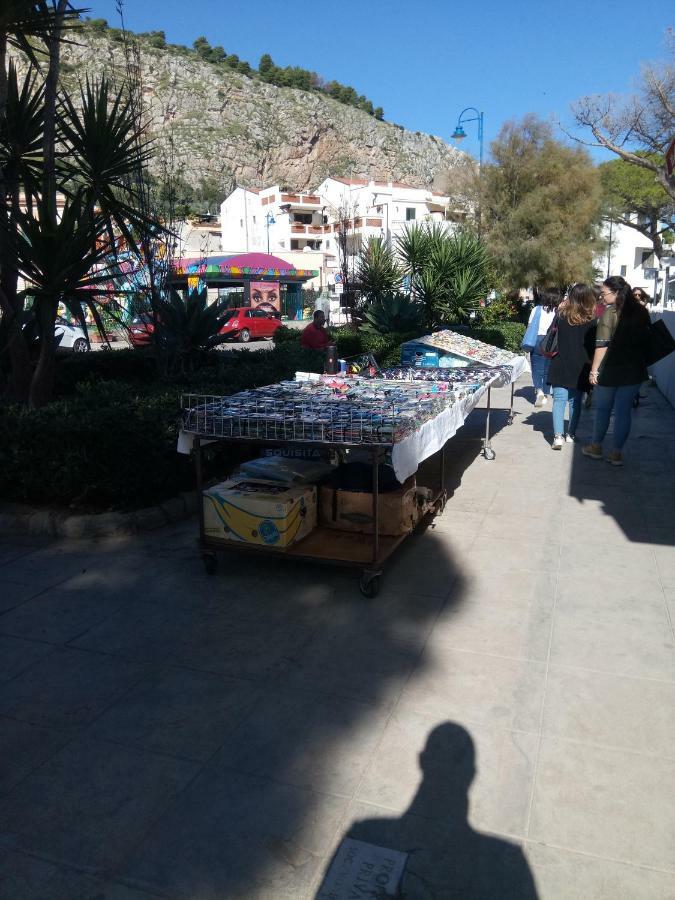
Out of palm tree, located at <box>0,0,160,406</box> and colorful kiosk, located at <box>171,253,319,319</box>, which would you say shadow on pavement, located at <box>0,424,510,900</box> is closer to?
palm tree, located at <box>0,0,160,406</box>

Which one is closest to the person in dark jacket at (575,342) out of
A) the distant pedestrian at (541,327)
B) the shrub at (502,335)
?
the distant pedestrian at (541,327)

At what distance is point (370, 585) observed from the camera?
431cm

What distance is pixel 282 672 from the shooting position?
138 inches

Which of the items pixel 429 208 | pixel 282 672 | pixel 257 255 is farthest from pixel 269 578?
pixel 429 208

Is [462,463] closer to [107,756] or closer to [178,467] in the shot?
[178,467]

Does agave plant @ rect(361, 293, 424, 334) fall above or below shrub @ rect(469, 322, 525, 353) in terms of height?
above

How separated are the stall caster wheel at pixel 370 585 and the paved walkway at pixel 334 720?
0.21 ft

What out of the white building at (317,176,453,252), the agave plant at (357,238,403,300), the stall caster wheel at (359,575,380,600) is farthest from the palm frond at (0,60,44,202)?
the white building at (317,176,453,252)

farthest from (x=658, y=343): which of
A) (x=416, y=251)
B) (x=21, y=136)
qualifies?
(x=416, y=251)

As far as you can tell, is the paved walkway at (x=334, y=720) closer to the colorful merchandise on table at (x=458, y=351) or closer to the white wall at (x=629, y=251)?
the colorful merchandise on table at (x=458, y=351)

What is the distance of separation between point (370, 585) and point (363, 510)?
61 cm

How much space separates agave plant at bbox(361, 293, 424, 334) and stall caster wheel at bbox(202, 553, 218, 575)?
11717 millimetres

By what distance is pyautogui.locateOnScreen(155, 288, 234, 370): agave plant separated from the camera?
8.84m

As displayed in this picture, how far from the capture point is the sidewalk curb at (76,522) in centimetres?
538
